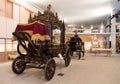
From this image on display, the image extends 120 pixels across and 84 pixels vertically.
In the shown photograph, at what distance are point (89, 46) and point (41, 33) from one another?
1080cm

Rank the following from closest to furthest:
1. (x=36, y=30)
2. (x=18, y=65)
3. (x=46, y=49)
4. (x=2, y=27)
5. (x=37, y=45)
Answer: (x=36, y=30) < (x=37, y=45) < (x=46, y=49) < (x=18, y=65) < (x=2, y=27)

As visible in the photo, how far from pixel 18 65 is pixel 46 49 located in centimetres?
111

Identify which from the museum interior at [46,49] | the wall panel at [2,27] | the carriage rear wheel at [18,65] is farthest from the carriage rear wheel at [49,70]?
the wall panel at [2,27]

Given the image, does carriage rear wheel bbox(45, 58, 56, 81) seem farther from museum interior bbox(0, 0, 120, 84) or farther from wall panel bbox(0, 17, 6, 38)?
wall panel bbox(0, 17, 6, 38)

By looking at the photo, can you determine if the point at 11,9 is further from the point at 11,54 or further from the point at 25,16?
the point at 11,54

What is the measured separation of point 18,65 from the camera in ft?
16.6

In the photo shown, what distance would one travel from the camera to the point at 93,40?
14.1 m

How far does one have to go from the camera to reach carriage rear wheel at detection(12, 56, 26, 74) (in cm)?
498

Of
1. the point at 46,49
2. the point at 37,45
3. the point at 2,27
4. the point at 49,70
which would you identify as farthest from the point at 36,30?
the point at 2,27

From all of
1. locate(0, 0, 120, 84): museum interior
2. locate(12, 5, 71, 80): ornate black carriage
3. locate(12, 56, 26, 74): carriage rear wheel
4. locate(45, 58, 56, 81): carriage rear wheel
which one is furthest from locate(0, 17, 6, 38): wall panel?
locate(45, 58, 56, 81): carriage rear wheel

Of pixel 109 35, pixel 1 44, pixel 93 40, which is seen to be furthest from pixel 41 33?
pixel 109 35

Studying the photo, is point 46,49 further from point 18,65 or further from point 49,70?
point 18,65

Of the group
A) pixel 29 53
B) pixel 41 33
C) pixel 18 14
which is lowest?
pixel 29 53

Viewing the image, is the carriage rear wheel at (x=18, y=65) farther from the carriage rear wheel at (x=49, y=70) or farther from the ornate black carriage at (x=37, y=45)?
the carriage rear wheel at (x=49, y=70)
